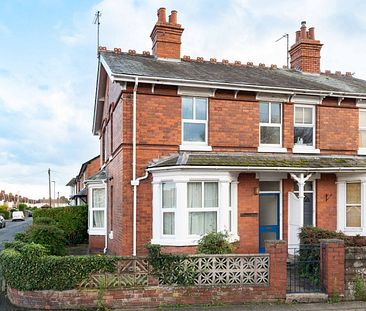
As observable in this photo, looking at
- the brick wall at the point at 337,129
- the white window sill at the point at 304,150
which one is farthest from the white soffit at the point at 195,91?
the brick wall at the point at 337,129

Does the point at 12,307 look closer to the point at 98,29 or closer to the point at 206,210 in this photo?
the point at 206,210

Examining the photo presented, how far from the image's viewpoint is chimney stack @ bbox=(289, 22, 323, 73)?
17.7m

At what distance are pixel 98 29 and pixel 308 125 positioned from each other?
1151cm

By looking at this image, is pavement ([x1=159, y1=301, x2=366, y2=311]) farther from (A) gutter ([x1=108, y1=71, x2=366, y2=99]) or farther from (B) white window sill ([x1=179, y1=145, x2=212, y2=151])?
(A) gutter ([x1=108, y1=71, x2=366, y2=99])

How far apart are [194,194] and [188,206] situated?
1.35 ft

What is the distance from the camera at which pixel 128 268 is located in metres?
8.80

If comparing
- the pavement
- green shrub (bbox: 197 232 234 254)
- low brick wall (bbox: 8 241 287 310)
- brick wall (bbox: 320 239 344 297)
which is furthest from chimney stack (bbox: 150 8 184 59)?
the pavement

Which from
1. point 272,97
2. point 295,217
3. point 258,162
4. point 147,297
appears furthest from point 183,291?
point 272,97

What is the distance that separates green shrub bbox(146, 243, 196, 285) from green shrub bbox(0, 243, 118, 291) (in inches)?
33.5

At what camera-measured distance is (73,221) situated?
21422 millimetres

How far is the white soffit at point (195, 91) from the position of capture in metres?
13.1

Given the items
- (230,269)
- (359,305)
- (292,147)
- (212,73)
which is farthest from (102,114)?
(359,305)

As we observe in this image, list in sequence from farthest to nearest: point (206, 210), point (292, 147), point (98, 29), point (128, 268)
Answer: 1. point (98, 29)
2. point (292, 147)
3. point (206, 210)
4. point (128, 268)

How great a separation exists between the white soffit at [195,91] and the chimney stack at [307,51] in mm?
6485
